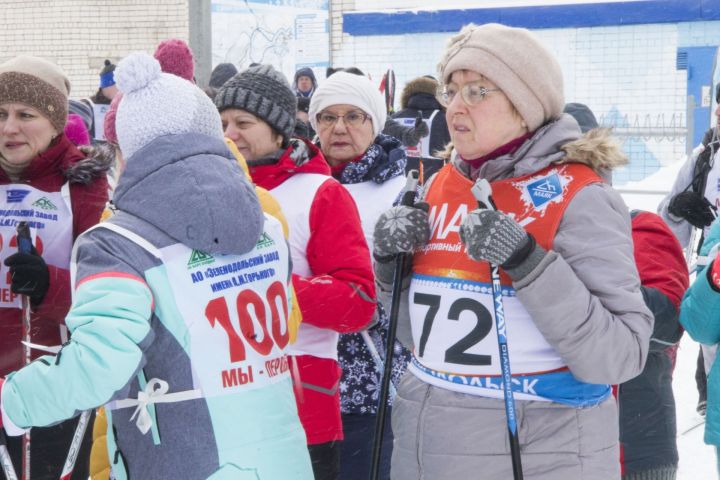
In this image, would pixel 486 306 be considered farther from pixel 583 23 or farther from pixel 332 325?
pixel 583 23

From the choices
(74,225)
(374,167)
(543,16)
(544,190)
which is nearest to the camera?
(544,190)

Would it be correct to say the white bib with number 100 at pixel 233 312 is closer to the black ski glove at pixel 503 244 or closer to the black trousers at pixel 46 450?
the black ski glove at pixel 503 244

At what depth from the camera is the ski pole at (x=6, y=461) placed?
9.63ft

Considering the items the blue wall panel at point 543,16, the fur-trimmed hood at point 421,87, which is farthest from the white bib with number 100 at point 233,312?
the blue wall panel at point 543,16

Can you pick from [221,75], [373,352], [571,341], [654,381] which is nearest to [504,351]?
[571,341]

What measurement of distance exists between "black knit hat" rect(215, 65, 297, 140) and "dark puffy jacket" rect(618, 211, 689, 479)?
1.25 metres

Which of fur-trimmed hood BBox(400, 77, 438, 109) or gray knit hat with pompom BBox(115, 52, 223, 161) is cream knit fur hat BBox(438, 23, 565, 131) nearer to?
gray knit hat with pompom BBox(115, 52, 223, 161)

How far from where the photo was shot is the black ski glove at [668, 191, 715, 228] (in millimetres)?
4910

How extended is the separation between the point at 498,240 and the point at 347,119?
205 centimetres

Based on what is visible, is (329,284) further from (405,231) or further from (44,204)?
(44,204)

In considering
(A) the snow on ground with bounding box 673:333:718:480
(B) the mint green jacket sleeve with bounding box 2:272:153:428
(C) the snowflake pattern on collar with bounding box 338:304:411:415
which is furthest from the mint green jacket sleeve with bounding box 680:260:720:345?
(A) the snow on ground with bounding box 673:333:718:480

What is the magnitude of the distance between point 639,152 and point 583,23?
7.85 ft

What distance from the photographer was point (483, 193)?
2197mm

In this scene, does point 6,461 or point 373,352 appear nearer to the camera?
point 6,461
